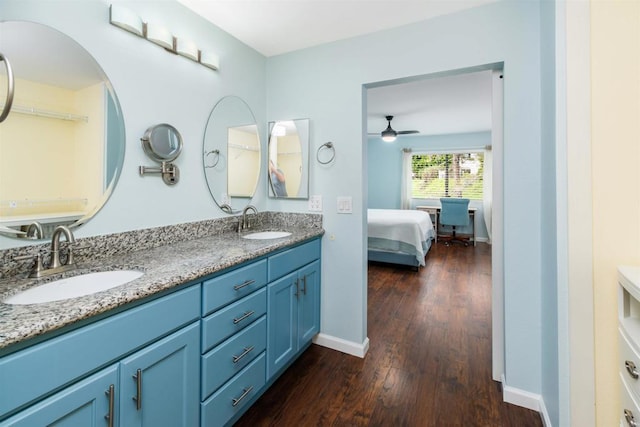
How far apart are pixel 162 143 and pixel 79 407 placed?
1220 millimetres

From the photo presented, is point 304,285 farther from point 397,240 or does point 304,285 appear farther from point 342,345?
point 397,240

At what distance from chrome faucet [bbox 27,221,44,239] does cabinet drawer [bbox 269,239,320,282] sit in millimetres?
979

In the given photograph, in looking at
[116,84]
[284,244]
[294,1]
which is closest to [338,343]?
[284,244]

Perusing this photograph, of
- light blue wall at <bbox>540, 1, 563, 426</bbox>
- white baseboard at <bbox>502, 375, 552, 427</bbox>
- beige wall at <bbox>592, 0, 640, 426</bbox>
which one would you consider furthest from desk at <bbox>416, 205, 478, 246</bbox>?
beige wall at <bbox>592, 0, 640, 426</bbox>

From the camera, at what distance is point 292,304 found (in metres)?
1.83

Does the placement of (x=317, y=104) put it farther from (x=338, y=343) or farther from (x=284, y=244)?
(x=338, y=343)

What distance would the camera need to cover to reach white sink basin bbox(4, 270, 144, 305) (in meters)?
0.95

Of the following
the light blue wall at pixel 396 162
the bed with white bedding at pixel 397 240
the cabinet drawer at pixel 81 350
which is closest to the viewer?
the cabinet drawer at pixel 81 350

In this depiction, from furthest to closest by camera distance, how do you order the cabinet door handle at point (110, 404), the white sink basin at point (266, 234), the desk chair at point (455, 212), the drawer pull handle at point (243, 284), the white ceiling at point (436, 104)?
the desk chair at point (455, 212) → the white ceiling at point (436, 104) → the white sink basin at point (266, 234) → the drawer pull handle at point (243, 284) → the cabinet door handle at point (110, 404)

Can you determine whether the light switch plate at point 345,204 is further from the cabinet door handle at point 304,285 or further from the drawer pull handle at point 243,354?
the drawer pull handle at point 243,354

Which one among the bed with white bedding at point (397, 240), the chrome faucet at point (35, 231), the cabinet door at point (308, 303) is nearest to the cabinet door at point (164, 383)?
the chrome faucet at point (35, 231)

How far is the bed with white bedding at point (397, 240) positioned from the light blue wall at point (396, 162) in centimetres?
261

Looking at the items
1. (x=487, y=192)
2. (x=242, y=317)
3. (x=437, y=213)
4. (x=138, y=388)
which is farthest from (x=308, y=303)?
(x=487, y=192)

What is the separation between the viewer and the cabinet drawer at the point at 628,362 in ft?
2.88
